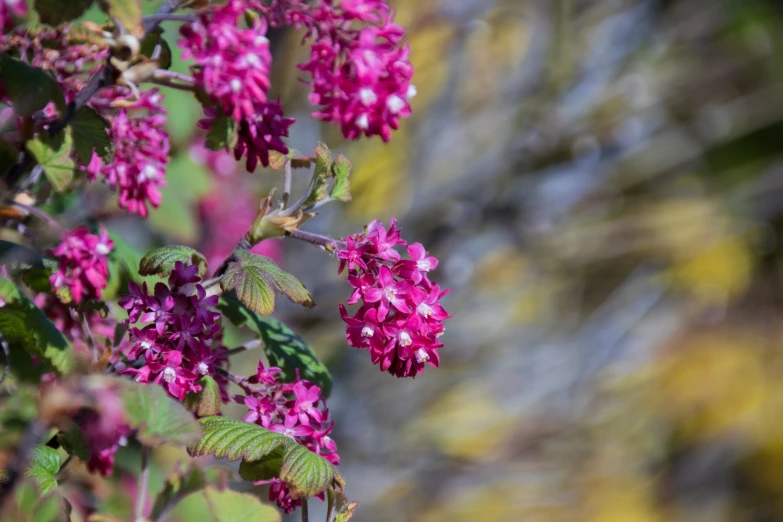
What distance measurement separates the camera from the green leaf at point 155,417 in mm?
507

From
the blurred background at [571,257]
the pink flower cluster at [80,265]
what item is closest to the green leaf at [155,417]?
the pink flower cluster at [80,265]

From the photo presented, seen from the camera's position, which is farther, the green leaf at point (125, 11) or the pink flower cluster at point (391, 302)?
the pink flower cluster at point (391, 302)

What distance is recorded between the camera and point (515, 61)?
338 centimetres

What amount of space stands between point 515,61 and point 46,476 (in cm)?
308

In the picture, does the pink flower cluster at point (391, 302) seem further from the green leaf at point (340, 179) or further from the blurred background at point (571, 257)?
the blurred background at point (571, 257)

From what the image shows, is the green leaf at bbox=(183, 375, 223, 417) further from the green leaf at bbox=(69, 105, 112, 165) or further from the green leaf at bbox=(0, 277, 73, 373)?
the green leaf at bbox=(69, 105, 112, 165)

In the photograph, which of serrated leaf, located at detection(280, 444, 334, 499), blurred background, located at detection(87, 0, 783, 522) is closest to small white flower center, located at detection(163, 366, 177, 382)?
serrated leaf, located at detection(280, 444, 334, 499)

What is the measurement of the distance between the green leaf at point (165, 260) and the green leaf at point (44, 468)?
0.55 ft

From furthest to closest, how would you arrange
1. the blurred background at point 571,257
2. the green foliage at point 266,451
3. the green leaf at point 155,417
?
1. the blurred background at point 571,257
2. the green foliage at point 266,451
3. the green leaf at point 155,417

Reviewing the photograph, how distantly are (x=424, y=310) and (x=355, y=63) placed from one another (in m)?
0.22

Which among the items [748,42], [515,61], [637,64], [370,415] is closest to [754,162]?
[748,42]

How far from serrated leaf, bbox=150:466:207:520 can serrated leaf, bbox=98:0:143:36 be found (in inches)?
13.1

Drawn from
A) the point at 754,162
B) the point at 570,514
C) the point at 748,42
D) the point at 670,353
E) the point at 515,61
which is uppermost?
the point at 748,42

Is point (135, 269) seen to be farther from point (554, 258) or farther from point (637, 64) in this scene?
point (637, 64)
